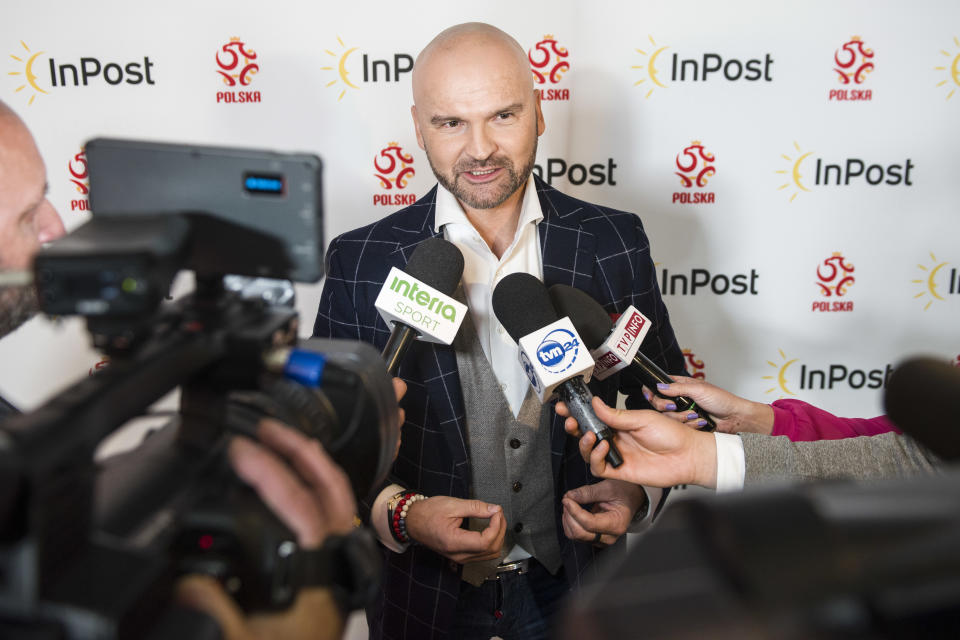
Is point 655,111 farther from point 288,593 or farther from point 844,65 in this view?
point 288,593

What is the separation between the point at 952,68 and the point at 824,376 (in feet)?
3.12

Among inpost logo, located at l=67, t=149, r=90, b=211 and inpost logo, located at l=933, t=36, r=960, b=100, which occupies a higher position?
inpost logo, located at l=933, t=36, r=960, b=100

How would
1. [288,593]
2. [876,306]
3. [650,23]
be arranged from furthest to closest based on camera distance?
[876,306] → [650,23] → [288,593]

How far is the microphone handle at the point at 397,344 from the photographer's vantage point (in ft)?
3.75

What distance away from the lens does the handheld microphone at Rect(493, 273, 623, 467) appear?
111 cm

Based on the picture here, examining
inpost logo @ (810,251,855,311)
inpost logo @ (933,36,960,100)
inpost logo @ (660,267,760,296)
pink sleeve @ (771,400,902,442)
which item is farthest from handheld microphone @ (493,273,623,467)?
inpost logo @ (933,36,960,100)

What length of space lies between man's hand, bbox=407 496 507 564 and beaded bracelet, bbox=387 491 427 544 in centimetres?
3

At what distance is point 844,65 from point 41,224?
2.03 metres

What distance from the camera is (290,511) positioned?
0.60 meters

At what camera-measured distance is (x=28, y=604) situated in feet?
1.44

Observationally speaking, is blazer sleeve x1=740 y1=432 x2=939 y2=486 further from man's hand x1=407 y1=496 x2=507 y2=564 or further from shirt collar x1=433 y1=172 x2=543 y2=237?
shirt collar x1=433 y1=172 x2=543 y2=237

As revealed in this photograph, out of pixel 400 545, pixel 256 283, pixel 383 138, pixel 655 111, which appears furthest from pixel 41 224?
pixel 655 111

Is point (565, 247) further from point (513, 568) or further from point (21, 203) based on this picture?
point (21, 203)

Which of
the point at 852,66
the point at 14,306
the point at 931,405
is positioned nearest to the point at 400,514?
the point at 14,306
